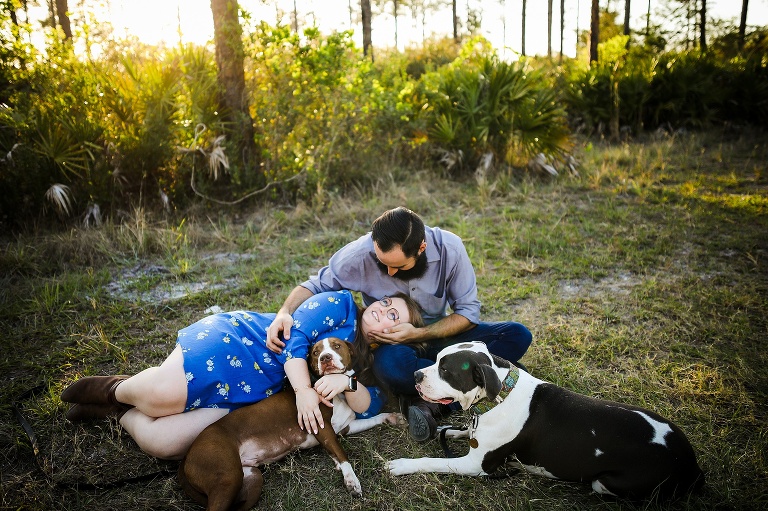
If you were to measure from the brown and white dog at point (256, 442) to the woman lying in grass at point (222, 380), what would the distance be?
0.09m

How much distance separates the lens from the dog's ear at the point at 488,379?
8.11ft

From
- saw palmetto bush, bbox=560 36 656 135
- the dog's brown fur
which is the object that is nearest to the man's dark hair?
the dog's brown fur

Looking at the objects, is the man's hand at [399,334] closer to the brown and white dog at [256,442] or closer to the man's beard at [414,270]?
the brown and white dog at [256,442]

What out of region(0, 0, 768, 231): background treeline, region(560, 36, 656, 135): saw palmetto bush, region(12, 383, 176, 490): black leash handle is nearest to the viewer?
region(12, 383, 176, 490): black leash handle

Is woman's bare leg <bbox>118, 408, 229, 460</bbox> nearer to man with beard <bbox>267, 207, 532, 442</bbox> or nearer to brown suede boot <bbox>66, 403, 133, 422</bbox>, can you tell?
brown suede boot <bbox>66, 403, 133, 422</bbox>

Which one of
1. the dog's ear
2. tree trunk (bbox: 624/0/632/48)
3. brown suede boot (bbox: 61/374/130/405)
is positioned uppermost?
tree trunk (bbox: 624/0/632/48)

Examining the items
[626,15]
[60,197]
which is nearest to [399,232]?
[60,197]

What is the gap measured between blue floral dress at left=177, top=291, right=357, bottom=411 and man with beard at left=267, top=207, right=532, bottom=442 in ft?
0.76

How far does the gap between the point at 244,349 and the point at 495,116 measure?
6.61 m

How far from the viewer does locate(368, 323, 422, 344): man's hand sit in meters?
3.03

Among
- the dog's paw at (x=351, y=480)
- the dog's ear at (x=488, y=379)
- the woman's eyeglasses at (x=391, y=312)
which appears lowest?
the dog's paw at (x=351, y=480)

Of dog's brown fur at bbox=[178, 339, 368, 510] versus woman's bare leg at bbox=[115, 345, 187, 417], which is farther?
woman's bare leg at bbox=[115, 345, 187, 417]

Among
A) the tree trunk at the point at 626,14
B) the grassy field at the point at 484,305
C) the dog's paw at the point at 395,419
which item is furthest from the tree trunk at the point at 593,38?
the dog's paw at the point at 395,419

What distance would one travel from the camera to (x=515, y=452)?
2.58 m
